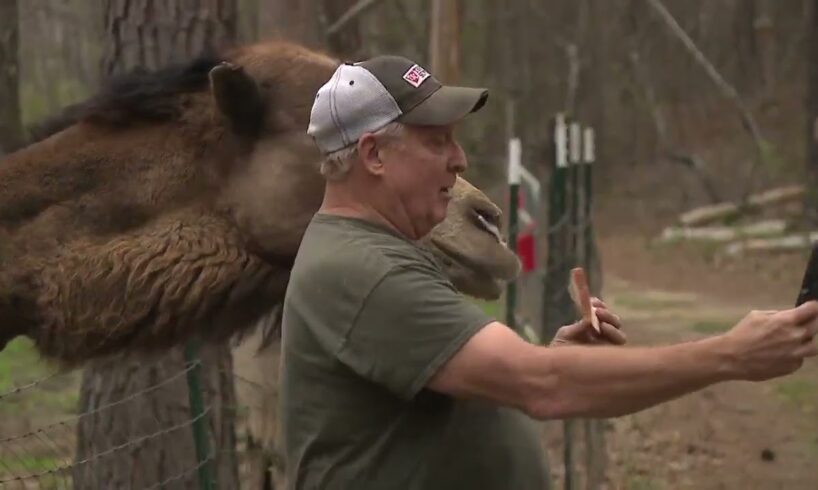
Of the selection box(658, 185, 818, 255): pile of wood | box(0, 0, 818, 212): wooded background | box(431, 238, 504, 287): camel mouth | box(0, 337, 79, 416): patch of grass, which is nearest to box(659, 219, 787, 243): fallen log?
box(658, 185, 818, 255): pile of wood

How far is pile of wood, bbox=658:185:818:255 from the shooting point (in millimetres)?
19172

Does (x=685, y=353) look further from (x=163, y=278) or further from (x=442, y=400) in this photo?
(x=163, y=278)

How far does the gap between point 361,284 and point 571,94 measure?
84.0 ft

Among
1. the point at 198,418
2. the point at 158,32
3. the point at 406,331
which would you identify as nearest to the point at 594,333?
the point at 406,331

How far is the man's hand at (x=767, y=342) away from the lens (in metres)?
3.01

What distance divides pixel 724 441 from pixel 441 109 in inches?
300

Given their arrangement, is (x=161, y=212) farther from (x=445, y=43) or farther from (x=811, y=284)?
(x=445, y=43)

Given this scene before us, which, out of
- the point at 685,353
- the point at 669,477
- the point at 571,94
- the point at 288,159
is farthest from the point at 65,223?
the point at 571,94

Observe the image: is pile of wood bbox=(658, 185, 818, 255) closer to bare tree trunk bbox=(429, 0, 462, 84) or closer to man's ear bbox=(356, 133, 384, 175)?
bare tree trunk bbox=(429, 0, 462, 84)

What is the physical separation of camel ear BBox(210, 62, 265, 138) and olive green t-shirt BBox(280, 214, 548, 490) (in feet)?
4.00

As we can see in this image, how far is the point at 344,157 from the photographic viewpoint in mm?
3463

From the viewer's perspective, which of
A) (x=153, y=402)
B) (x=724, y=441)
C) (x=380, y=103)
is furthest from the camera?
(x=724, y=441)

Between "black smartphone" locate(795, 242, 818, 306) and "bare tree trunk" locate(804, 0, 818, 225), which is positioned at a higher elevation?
"black smartphone" locate(795, 242, 818, 306)

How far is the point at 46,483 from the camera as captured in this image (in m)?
8.19
